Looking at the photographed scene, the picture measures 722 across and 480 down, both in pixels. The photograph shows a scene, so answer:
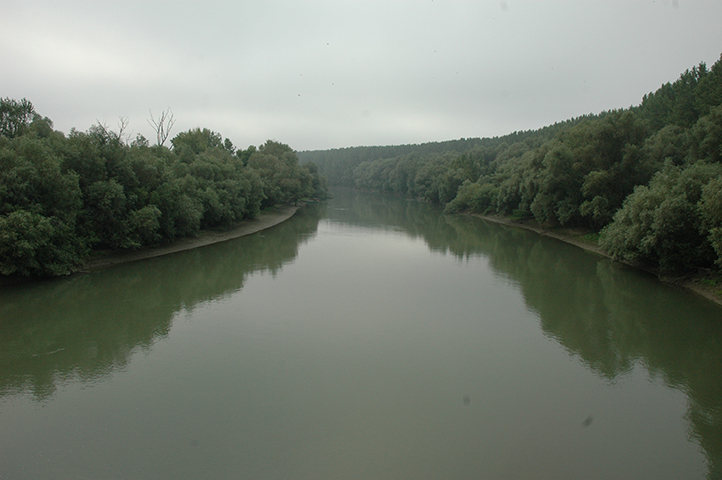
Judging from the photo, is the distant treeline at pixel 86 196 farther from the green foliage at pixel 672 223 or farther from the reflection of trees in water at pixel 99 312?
the green foliage at pixel 672 223

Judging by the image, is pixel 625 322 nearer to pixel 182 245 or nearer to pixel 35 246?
pixel 35 246

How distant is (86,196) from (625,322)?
27.9 metres

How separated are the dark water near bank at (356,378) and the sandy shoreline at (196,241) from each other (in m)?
2.96

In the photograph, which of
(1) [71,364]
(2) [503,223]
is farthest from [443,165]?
(1) [71,364]

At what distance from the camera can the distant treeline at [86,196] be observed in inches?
809

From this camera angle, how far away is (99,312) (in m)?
18.5

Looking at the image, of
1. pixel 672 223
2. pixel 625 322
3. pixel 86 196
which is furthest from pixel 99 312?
pixel 672 223

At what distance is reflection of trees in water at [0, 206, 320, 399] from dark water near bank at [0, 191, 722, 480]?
113 millimetres

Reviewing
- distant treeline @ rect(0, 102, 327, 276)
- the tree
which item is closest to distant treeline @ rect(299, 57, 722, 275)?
distant treeline @ rect(0, 102, 327, 276)

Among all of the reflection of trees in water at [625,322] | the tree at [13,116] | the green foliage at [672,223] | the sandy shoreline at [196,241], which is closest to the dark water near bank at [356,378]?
the reflection of trees in water at [625,322]

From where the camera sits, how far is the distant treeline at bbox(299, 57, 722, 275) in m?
22.0

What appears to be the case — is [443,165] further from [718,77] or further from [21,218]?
[21,218]

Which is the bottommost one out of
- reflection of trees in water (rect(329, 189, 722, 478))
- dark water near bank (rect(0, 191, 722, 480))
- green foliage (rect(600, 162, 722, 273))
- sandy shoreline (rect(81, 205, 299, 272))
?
reflection of trees in water (rect(329, 189, 722, 478))

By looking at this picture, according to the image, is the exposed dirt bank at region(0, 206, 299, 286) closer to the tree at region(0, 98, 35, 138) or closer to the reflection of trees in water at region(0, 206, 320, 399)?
the reflection of trees in water at region(0, 206, 320, 399)
